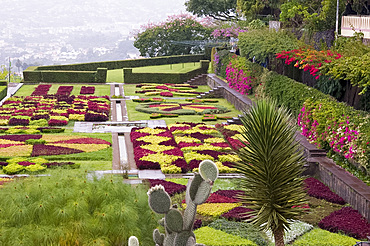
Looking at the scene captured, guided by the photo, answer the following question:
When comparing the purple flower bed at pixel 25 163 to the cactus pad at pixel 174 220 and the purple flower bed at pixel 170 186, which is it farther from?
the cactus pad at pixel 174 220

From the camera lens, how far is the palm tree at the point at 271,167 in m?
9.48

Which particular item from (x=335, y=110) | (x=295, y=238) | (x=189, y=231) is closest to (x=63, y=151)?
(x=335, y=110)

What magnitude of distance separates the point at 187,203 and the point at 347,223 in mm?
6610

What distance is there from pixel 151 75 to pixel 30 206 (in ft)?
123

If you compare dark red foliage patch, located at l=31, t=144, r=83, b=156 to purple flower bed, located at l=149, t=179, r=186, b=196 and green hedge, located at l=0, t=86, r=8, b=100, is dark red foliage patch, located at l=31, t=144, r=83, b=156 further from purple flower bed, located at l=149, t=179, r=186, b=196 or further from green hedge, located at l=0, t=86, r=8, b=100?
green hedge, located at l=0, t=86, r=8, b=100

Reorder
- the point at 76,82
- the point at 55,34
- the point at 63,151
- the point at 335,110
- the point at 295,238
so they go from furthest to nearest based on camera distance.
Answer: the point at 55,34 < the point at 76,82 < the point at 63,151 < the point at 335,110 < the point at 295,238

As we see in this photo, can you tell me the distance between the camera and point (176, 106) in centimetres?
3412

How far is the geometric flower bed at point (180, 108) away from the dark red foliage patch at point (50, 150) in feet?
34.5

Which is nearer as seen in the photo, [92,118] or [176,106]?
[92,118]

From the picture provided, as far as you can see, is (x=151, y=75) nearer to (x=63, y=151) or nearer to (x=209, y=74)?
(x=209, y=74)

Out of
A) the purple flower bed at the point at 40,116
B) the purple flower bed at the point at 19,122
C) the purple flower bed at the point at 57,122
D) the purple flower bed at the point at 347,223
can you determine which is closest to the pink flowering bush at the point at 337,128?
the purple flower bed at the point at 347,223

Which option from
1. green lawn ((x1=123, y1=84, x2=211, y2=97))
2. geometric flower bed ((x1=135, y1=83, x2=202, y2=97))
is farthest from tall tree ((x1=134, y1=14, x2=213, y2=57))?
geometric flower bed ((x1=135, y1=83, x2=202, y2=97))

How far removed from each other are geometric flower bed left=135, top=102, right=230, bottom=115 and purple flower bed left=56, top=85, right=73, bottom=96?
23.3 ft

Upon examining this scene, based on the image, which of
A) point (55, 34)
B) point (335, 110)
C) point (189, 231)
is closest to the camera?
point (189, 231)
